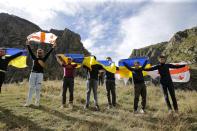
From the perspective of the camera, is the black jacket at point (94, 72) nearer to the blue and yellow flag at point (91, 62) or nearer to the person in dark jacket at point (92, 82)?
the person in dark jacket at point (92, 82)

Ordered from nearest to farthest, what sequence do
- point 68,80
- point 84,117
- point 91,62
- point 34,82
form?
point 84,117 < point 34,82 < point 68,80 < point 91,62

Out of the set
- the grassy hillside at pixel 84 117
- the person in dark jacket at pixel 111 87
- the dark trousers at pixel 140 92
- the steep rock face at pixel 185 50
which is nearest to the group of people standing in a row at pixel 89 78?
the dark trousers at pixel 140 92

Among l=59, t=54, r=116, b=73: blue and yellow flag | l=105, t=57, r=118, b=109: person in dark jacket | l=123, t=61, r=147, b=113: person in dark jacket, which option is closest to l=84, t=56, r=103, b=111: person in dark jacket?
l=59, t=54, r=116, b=73: blue and yellow flag

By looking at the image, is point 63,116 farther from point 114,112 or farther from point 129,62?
point 129,62

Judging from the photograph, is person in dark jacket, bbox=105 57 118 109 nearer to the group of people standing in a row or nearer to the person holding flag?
the group of people standing in a row

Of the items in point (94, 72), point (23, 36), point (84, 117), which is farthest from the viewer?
point (23, 36)

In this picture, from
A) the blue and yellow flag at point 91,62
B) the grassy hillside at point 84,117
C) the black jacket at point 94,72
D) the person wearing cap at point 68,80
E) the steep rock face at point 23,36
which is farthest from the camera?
the steep rock face at point 23,36

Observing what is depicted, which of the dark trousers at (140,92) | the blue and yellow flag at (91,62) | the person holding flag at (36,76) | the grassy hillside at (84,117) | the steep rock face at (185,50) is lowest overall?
the grassy hillside at (84,117)

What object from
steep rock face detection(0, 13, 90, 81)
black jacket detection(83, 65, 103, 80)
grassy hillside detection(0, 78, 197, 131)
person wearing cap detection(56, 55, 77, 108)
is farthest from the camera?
steep rock face detection(0, 13, 90, 81)

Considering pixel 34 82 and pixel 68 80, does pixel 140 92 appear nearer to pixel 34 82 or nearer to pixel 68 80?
pixel 68 80

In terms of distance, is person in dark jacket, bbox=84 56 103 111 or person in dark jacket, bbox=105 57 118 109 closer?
person in dark jacket, bbox=84 56 103 111

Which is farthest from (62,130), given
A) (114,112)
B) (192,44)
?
(192,44)

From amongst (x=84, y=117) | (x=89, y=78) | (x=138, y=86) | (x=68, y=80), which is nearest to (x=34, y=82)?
(x=68, y=80)

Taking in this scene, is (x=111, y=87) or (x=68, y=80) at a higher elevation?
(x=68, y=80)
